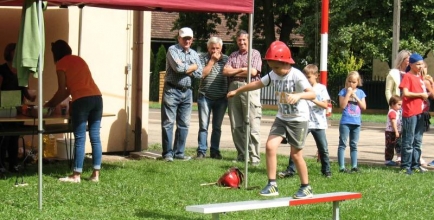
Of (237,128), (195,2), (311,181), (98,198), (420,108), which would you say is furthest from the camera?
(237,128)

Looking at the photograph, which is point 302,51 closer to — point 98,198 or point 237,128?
point 237,128

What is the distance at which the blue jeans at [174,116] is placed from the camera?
14.0 m

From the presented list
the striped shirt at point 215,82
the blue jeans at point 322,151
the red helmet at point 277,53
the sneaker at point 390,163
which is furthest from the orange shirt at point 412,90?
the red helmet at point 277,53

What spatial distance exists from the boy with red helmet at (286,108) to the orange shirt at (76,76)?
2.34 m

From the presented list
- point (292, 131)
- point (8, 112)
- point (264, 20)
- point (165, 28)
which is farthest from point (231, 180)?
point (165, 28)

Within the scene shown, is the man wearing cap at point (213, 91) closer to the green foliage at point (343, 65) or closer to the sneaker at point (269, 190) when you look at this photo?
the sneaker at point (269, 190)

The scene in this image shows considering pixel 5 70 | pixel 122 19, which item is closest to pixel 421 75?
pixel 122 19

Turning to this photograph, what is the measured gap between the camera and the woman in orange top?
11.1 meters

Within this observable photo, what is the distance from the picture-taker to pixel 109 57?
1458cm

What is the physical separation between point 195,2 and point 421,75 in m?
4.10

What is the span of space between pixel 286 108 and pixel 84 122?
9.34 ft

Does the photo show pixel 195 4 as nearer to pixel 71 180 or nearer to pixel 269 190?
pixel 269 190

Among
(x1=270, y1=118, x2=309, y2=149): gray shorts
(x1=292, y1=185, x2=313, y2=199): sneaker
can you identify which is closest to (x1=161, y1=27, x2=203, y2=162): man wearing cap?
(x1=270, y1=118, x2=309, y2=149): gray shorts

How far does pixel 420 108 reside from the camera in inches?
504
